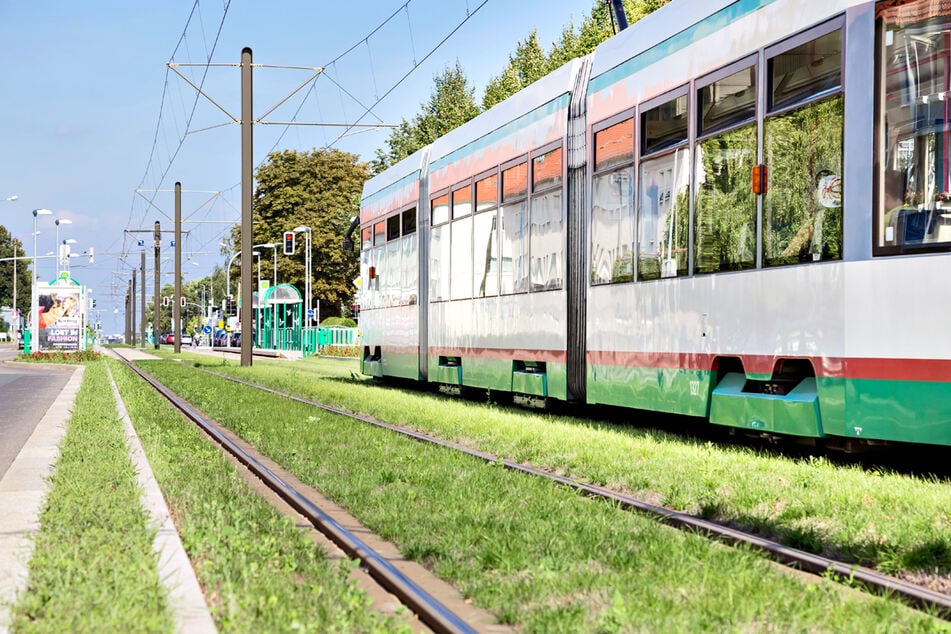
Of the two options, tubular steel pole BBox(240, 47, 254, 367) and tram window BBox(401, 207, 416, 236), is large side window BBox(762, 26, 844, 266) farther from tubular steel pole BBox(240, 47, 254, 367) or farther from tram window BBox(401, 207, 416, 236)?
tubular steel pole BBox(240, 47, 254, 367)

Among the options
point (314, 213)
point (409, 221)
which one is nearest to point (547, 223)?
point (409, 221)

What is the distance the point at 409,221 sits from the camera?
20.6m

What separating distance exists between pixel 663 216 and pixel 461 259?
6302 mm

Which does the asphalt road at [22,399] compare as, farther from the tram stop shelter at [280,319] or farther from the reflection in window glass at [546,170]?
the tram stop shelter at [280,319]

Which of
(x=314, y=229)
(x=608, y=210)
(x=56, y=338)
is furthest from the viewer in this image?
(x=314, y=229)

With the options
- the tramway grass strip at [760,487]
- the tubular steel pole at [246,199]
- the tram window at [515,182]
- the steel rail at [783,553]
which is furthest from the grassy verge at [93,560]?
the tubular steel pole at [246,199]

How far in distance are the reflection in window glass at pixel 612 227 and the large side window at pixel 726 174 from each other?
4.31ft

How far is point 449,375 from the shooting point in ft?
59.3

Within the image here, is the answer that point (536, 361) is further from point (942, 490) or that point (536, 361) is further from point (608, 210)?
point (942, 490)

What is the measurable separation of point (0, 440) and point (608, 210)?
710cm

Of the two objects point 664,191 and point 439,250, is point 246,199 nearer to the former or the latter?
point 439,250

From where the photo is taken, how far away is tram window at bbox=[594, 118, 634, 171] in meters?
12.2

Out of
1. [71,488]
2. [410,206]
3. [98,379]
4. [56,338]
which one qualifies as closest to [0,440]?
[71,488]

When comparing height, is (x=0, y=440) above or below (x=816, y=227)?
below
